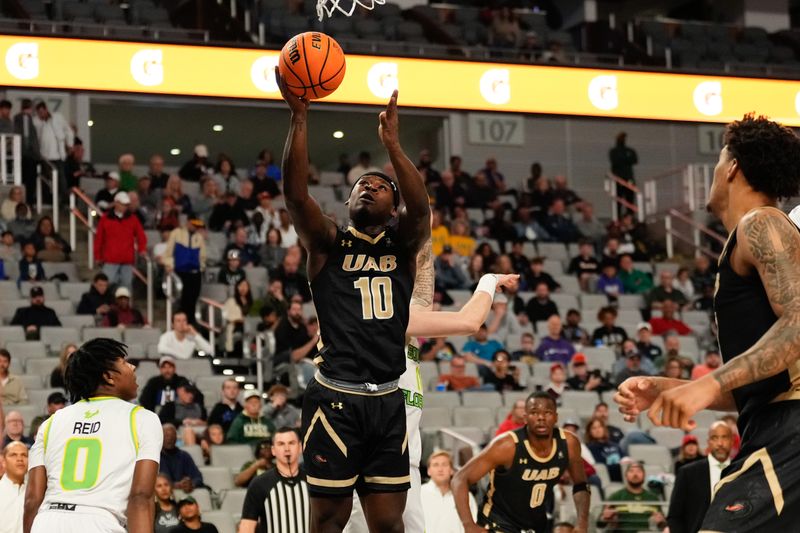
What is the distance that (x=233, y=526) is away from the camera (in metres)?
11.5

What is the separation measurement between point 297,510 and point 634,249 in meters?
13.2

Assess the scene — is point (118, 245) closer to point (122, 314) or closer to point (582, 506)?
point (122, 314)

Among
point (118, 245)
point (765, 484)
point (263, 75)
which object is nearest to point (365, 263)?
point (765, 484)

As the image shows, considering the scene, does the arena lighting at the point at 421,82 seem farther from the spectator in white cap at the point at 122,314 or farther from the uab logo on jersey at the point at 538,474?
the uab logo on jersey at the point at 538,474

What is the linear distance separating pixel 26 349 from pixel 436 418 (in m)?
4.73

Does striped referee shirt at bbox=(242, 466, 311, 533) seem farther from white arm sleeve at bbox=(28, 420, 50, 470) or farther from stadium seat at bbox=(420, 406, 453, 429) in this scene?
stadium seat at bbox=(420, 406, 453, 429)

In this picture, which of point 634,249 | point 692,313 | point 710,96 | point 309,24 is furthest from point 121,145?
point 710,96

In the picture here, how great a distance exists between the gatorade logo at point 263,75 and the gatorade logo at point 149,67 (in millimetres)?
950

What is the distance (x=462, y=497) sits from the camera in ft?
28.4

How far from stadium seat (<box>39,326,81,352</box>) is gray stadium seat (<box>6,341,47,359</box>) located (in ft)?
0.96

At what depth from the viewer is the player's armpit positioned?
3928mm

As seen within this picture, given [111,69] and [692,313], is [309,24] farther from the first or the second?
[111,69]

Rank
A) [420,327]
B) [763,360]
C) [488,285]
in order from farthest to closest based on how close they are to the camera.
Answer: [488,285] < [420,327] < [763,360]

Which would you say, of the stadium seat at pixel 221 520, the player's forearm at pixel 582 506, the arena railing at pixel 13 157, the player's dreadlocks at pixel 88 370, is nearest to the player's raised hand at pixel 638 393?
the player's dreadlocks at pixel 88 370
